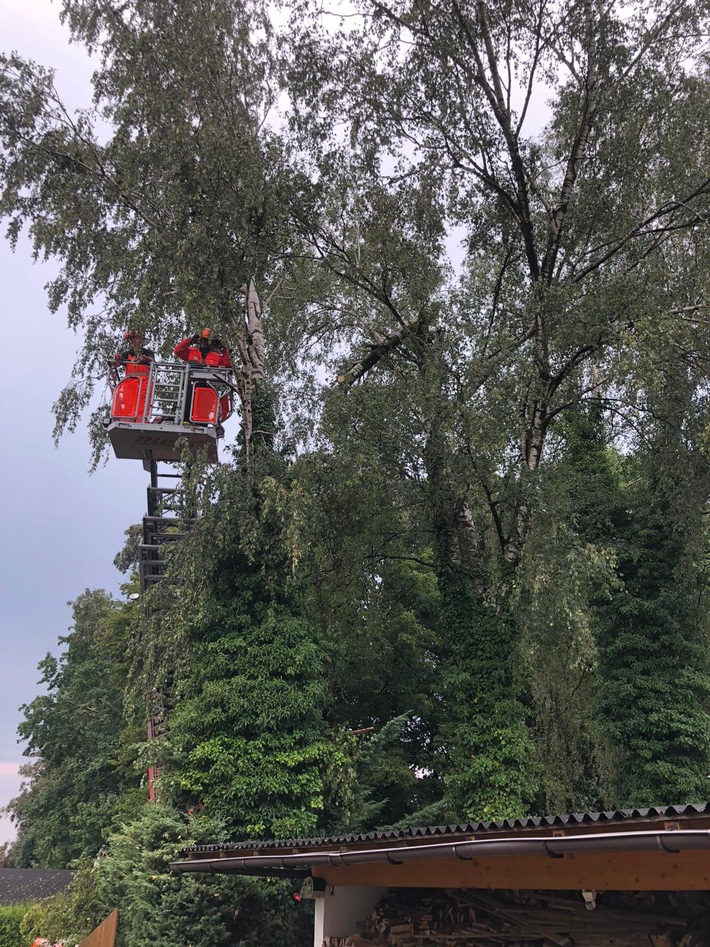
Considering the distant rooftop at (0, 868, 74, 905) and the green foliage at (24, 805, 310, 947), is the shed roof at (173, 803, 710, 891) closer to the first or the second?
the green foliage at (24, 805, 310, 947)

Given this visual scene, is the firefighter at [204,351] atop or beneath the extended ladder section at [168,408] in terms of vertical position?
atop

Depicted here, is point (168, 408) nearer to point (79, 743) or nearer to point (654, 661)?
point (654, 661)

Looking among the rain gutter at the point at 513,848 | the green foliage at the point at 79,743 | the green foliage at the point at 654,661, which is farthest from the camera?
the green foliage at the point at 79,743

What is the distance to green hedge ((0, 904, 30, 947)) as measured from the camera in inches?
556

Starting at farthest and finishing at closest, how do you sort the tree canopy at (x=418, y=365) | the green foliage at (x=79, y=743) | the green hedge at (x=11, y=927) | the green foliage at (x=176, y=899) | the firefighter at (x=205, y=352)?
the green foliage at (x=79, y=743) → the green hedge at (x=11, y=927) → the firefighter at (x=205, y=352) → the tree canopy at (x=418, y=365) → the green foliage at (x=176, y=899)

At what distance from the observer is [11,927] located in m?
14.5

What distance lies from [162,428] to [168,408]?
0.36 meters

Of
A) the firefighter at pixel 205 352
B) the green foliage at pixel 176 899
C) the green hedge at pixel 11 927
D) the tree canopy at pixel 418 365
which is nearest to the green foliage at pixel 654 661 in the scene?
the tree canopy at pixel 418 365

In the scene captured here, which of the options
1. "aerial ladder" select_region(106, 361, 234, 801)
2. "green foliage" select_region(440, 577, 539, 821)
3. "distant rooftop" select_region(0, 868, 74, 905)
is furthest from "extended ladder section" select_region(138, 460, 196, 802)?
"distant rooftop" select_region(0, 868, 74, 905)

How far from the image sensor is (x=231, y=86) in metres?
12.1

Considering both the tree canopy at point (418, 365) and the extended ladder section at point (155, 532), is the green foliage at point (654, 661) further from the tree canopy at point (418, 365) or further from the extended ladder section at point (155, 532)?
the extended ladder section at point (155, 532)

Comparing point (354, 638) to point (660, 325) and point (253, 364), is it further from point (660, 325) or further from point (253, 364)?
point (660, 325)

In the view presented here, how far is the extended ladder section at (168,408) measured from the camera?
11445 millimetres

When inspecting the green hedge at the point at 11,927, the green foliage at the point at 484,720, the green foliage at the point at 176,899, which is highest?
the green foliage at the point at 484,720
